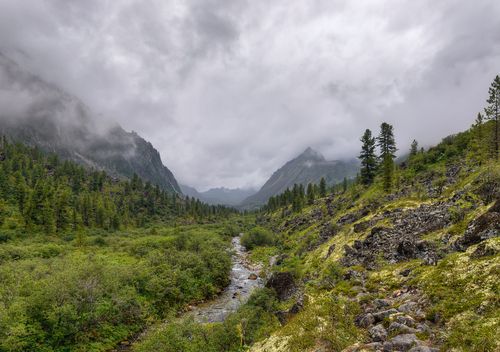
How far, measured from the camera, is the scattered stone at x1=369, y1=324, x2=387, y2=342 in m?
12.0

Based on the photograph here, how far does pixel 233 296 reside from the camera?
46562 millimetres

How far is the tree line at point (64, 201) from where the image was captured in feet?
321

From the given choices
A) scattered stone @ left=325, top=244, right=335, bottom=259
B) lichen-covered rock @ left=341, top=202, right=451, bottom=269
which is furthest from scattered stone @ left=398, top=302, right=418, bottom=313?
scattered stone @ left=325, top=244, right=335, bottom=259

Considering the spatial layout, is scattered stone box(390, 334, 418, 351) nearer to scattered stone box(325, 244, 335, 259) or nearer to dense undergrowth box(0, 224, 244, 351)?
scattered stone box(325, 244, 335, 259)

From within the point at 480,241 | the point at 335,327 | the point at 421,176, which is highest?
the point at 421,176

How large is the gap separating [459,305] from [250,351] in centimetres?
1176

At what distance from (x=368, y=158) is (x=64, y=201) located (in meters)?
111

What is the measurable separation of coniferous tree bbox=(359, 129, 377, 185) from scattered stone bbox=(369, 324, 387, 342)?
217ft

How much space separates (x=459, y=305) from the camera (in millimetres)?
12516

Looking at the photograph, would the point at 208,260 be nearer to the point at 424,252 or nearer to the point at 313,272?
the point at 313,272

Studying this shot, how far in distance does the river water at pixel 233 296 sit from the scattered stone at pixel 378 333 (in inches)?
1118

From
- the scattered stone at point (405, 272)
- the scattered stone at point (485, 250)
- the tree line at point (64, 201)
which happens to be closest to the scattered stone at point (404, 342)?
the scattered stone at point (485, 250)

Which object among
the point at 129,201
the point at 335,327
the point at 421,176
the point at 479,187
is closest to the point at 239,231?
the point at 129,201

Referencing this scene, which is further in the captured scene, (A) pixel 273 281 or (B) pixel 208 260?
(B) pixel 208 260
